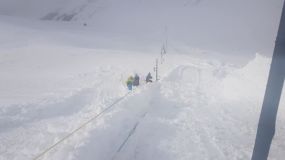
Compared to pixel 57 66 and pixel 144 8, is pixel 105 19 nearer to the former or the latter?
pixel 144 8

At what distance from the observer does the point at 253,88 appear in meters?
12.0

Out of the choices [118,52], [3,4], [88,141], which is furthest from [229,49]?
[3,4]

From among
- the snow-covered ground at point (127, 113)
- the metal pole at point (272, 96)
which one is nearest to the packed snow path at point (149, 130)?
the snow-covered ground at point (127, 113)

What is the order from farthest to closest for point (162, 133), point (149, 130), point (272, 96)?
point (149, 130), point (162, 133), point (272, 96)

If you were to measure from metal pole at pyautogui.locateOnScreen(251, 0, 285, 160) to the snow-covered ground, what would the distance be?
360 cm

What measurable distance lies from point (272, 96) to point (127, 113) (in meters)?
5.68

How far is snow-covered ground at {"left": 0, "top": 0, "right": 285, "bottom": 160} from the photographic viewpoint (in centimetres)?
699

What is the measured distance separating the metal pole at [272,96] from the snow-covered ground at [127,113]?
3.60 meters

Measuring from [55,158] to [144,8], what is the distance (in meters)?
49.6

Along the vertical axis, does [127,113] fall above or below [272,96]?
below

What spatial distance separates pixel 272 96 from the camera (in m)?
3.24

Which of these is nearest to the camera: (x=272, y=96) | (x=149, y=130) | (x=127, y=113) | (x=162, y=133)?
(x=272, y=96)

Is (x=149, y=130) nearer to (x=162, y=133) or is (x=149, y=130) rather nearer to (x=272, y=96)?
(x=162, y=133)

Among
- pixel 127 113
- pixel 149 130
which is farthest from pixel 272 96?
pixel 127 113
